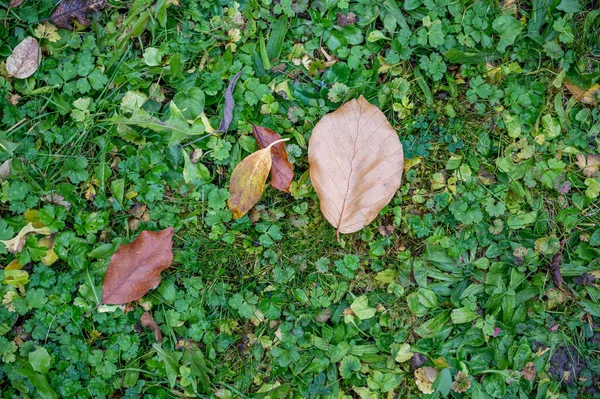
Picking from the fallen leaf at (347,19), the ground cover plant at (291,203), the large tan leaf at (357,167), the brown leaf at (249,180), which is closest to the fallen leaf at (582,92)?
Result: the ground cover plant at (291,203)

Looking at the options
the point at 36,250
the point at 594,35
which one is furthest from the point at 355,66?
the point at 36,250

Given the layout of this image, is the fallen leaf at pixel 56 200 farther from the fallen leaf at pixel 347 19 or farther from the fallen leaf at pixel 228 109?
the fallen leaf at pixel 347 19

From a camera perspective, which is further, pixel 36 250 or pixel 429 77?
pixel 429 77

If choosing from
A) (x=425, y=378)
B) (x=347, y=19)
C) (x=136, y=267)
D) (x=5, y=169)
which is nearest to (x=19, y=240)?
(x=5, y=169)

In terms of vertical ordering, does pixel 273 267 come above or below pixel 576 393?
above

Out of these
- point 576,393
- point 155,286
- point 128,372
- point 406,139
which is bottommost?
point 576,393

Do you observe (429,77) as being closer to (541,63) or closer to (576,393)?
(541,63)

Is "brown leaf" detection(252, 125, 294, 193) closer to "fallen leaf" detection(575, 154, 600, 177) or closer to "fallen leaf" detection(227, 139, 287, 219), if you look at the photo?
"fallen leaf" detection(227, 139, 287, 219)

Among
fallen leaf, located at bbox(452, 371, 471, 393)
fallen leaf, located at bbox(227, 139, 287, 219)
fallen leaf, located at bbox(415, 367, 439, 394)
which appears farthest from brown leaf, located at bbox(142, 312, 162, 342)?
fallen leaf, located at bbox(452, 371, 471, 393)
